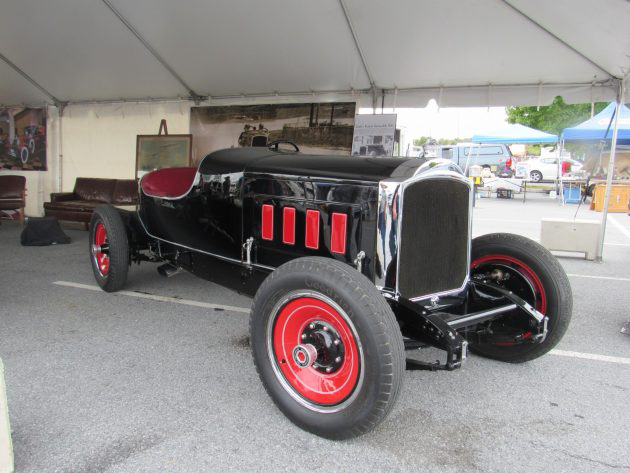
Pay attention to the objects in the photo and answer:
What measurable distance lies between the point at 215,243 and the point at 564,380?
8.04 feet

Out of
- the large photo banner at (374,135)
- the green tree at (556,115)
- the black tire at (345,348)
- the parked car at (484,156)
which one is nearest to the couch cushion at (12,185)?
the large photo banner at (374,135)

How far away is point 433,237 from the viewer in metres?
2.61

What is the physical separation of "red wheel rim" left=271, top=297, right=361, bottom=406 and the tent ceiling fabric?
3.64m

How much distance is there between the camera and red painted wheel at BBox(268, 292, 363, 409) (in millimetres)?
2008

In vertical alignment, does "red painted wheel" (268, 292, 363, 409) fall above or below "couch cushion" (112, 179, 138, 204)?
below

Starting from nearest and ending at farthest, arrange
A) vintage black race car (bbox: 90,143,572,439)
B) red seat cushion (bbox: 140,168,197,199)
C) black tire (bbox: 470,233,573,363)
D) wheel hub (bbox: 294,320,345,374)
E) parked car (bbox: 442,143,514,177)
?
vintage black race car (bbox: 90,143,572,439), wheel hub (bbox: 294,320,345,374), black tire (bbox: 470,233,573,363), red seat cushion (bbox: 140,168,197,199), parked car (bbox: 442,143,514,177)

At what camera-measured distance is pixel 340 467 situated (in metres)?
1.92

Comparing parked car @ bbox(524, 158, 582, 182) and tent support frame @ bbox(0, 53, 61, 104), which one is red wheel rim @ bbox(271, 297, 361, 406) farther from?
parked car @ bbox(524, 158, 582, 182)

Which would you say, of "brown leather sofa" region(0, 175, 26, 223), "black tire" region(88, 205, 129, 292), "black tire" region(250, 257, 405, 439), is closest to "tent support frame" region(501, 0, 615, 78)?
"black tire" region(250, 257, 405, 439)

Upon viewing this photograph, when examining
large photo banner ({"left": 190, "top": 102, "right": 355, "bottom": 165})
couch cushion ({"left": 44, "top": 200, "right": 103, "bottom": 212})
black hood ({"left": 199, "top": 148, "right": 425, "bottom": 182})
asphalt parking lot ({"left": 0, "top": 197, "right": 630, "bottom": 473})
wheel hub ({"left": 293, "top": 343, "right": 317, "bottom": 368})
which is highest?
large photo banner ({"left": 190, "top": 102, "right": 355, "bottom": 165})

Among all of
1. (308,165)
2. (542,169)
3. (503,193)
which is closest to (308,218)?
(308,165)

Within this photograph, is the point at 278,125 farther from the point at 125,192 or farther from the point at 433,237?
the point at 433,237

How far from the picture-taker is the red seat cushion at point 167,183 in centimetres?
400

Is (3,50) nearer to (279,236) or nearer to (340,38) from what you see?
(340,38)
